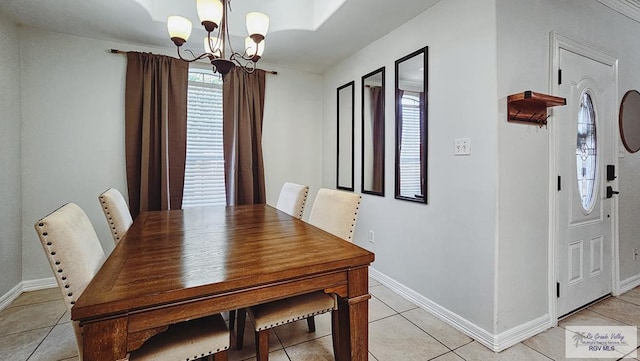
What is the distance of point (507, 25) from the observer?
5.98 ft

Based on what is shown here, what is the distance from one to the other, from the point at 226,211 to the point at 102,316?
64.0 inches

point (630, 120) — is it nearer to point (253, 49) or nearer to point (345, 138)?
point (345, 138)

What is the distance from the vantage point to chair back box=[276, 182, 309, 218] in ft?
7.78

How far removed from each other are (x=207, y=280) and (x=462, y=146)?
1841 mm

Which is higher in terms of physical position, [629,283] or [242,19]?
[242,19]

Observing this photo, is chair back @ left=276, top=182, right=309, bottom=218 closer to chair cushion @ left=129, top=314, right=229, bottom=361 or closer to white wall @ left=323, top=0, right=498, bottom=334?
white wall @ left=323, top=0, right=498, bottom=334

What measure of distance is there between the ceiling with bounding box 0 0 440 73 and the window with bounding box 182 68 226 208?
410 millimetres

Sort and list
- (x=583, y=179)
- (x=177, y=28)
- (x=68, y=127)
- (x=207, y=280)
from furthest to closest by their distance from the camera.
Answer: (x=68, y=127)
(x=583, y=179)
(x=177, y=28)
(x=207, y=280)

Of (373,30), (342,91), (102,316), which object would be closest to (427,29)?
(373,30)

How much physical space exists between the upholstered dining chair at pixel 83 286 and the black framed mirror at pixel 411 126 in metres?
1.83

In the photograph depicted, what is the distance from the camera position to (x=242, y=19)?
280 centimetres

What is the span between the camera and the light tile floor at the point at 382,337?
1755mm

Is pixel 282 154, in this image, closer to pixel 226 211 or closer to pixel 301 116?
pixel 301 116

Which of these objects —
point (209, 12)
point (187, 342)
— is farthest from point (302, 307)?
point (209, 12)
